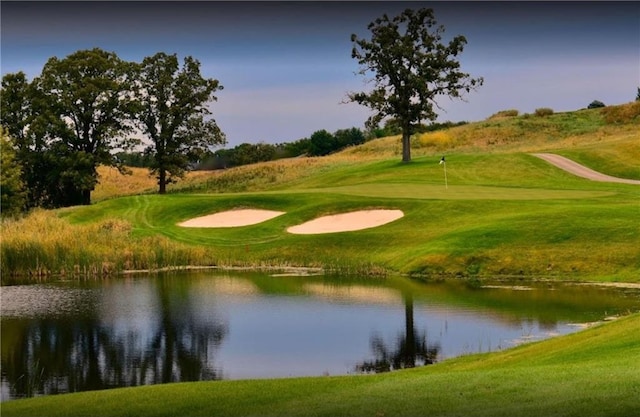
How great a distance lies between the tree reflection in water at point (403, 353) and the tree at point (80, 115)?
5466 cm

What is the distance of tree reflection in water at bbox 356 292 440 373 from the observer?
23.5 meters

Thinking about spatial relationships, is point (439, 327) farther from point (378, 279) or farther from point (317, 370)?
point (378, 279)

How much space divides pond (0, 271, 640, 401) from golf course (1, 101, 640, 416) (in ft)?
9.43

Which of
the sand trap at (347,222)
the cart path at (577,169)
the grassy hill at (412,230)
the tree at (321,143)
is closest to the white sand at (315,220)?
the sand trap at (347,222)

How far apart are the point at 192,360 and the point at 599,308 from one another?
14.1 m

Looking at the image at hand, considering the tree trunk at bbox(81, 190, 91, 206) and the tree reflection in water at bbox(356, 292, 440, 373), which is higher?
the tree trunk at bbox(81, 190, 91, 206)

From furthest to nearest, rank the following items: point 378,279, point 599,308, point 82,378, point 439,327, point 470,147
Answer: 1. point 470,147
2. point 378,279
3. point 599,308
4. point 439,327
5. point 82,378

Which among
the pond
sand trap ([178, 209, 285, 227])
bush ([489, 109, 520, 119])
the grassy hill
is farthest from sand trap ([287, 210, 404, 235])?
bush ([489, 109, 520, 119])

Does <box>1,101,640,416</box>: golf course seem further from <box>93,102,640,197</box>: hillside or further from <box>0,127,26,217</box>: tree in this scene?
<box>0,127,26,217</box>: tree

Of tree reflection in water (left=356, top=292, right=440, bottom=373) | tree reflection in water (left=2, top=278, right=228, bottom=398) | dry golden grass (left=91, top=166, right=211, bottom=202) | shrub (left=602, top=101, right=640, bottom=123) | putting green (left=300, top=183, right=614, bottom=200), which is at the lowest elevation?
tree reflection in water (left=356, top=292, right=440, bottom=373)

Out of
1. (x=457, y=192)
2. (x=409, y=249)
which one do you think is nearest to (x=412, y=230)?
(x=409, y=249)

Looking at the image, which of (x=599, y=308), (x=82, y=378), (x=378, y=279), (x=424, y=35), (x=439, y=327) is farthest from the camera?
(x=424, y=35)

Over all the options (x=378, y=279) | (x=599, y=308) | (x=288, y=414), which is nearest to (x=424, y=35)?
(x=378, y=279)

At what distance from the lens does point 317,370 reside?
22891 millimetres
